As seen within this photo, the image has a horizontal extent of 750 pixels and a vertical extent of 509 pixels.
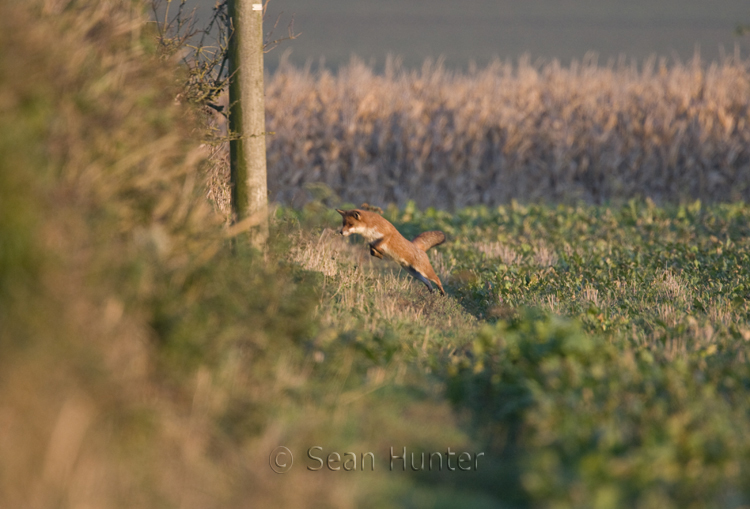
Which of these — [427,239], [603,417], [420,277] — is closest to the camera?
[603,417]

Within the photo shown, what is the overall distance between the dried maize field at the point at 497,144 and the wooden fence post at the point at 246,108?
1182 centimetres

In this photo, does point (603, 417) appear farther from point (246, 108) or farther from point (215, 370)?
point (246, 108)

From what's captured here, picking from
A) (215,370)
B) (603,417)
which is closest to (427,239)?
(603,417)

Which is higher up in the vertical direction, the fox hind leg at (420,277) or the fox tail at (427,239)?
the fox tail at (427,239)

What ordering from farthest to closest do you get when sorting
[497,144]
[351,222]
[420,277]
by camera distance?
[497,144], [420,277], [351,222]

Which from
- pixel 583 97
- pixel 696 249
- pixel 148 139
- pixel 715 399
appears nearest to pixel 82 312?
pixel 148 139

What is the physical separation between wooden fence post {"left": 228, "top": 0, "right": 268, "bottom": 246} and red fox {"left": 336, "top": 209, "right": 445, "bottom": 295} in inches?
66.2

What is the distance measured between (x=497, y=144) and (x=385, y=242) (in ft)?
38.1

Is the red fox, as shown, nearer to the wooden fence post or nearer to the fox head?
the fox head

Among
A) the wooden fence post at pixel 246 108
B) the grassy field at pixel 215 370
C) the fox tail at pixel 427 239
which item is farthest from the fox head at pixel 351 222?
the grassy field at pixel 215 370

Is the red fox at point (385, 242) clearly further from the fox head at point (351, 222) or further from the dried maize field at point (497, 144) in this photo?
the dried maize field at point (497, 144)

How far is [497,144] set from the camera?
1895 centimetres

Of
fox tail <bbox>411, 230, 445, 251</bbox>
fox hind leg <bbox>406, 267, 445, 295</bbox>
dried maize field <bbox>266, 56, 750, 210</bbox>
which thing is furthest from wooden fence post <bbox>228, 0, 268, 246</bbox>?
dried maize field <bbox>266, 56, 750, 210</bbox>

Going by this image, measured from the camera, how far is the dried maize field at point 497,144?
18.6 m
